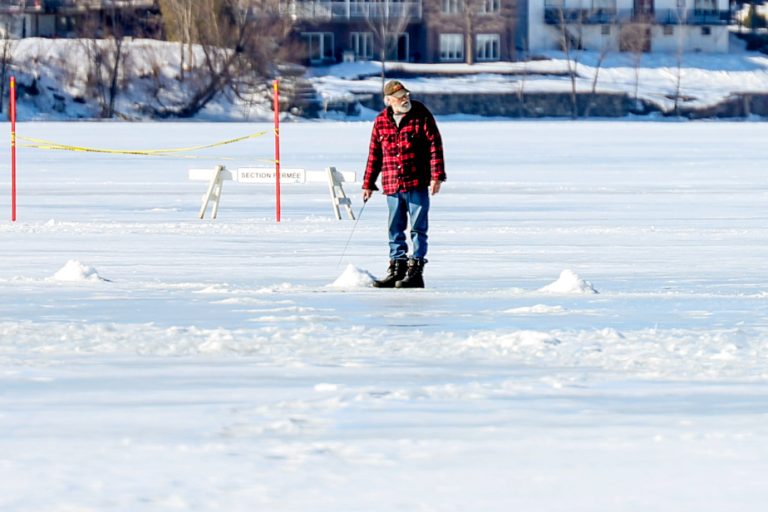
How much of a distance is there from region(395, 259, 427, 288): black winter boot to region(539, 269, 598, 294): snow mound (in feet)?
2.83

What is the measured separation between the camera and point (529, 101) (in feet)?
276

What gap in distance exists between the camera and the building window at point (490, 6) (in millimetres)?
91812

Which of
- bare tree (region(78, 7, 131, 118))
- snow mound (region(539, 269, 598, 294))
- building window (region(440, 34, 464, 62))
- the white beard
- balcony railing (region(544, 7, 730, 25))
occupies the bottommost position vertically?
snow mound (region(539, 269, 598, 294))

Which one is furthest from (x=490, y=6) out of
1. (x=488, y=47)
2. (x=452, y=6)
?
(x=488, y=47)

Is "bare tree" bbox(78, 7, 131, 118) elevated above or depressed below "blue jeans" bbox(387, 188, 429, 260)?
above

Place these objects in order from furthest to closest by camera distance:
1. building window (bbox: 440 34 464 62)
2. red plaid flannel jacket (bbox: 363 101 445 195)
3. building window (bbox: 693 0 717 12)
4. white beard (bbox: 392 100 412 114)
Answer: building window (bbox: 693 0 717 12) < building window (bbox: 440 34 464 62) < red plaid flannel jacket (bbox: 363 101 445 195) < white beard (bbox: 392 100 412 114)

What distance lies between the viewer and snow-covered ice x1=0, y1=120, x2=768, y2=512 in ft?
18.7

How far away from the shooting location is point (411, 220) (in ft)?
39.5

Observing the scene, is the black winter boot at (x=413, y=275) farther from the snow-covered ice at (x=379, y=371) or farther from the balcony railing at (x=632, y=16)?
the balcony railing at (x=632, y=16)

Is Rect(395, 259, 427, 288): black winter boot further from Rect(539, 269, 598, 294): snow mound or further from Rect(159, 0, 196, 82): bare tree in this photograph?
Rect(159, 0, 196, 82): bare tree

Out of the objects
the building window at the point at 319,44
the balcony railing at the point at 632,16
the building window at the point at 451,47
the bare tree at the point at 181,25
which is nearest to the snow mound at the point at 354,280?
the bare tree at the point at 181,25

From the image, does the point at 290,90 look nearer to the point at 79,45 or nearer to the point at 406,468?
the point at 79,45

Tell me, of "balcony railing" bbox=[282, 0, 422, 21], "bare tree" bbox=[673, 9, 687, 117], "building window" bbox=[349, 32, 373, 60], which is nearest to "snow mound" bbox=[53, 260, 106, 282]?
"bare tree" bbox=[673, 9, 687, 117]

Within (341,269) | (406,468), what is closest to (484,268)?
(341,269)
